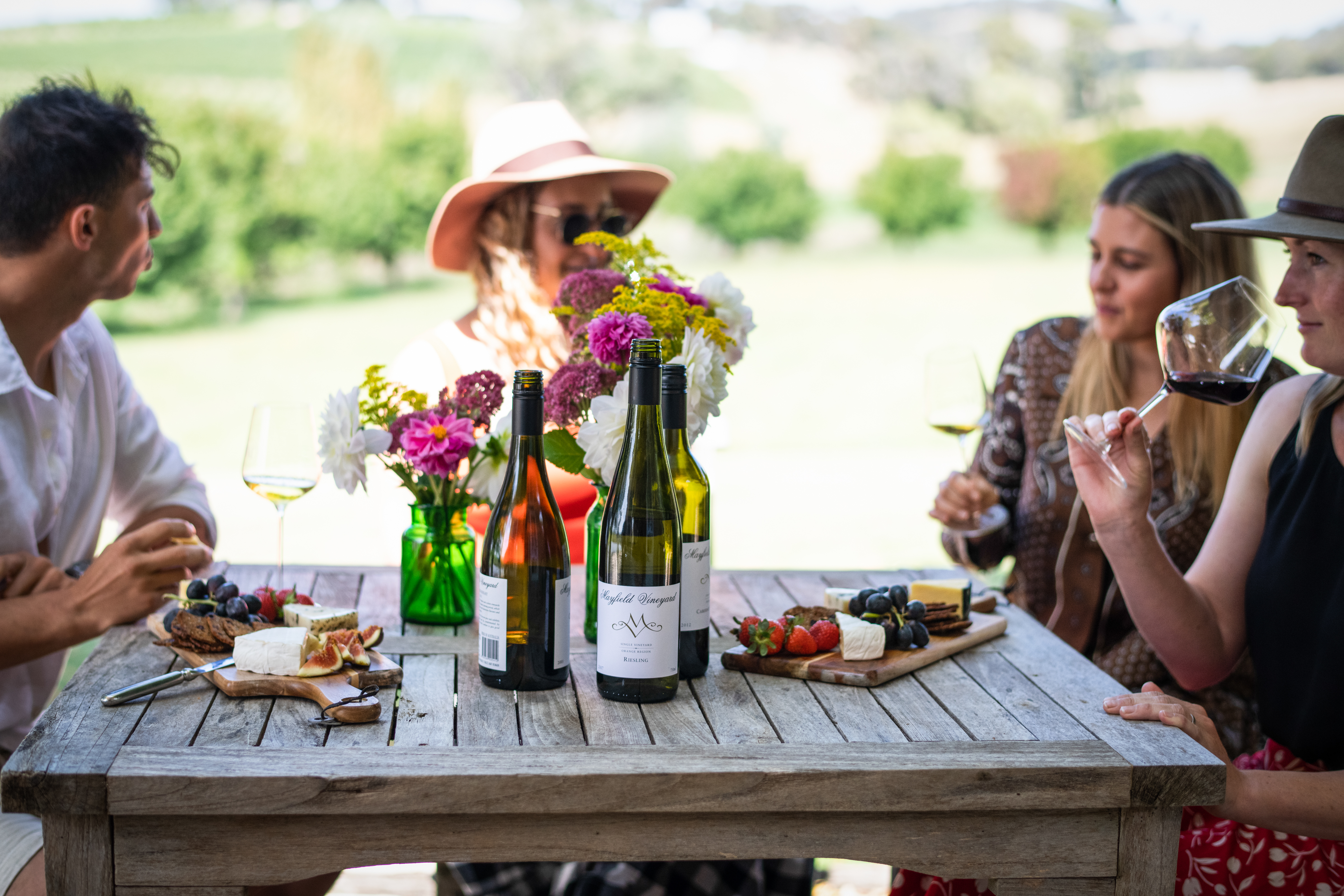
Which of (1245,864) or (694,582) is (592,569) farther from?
(1245,864)

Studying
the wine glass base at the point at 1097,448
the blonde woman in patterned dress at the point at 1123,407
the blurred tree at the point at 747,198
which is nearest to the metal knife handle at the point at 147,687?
the wine glass base at the point at 1097,448

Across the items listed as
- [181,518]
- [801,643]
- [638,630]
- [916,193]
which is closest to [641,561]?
[638,630]

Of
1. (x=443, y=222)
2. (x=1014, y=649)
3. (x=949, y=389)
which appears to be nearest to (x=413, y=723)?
(x=1014, y=649)

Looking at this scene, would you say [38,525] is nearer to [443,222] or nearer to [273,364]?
[443,222]

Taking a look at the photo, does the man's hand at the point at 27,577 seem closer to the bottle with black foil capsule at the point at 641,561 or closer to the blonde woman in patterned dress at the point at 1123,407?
the bottle with black foil capsule at the point at 641,561

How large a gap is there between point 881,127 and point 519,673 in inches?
476

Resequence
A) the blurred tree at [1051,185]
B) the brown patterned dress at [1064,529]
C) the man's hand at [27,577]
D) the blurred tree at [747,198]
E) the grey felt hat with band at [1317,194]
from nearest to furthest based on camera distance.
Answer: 1. the grey felt hat with band at [1317,194]
2. the man's hand at [27,577]
3. the brown patterned dress at [1064,529]
4. the blurred tree at [747,198]
5. the blurred tree at [1051,185]

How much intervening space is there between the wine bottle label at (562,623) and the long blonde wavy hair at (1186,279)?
1.47 m

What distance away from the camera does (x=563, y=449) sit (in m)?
1.65

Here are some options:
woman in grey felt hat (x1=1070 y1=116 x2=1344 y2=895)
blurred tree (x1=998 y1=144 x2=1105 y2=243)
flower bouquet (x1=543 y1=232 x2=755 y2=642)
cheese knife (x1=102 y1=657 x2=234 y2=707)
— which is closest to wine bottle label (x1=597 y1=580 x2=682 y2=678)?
flower bouquet (x1=543 y1=232 x2=755 y2=642)

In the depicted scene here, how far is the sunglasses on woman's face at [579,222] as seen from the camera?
9.59 feet

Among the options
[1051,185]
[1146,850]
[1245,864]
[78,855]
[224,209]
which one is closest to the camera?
[78,855]

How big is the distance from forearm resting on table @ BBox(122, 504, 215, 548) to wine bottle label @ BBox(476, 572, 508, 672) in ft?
3.07

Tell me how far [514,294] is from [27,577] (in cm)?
145
